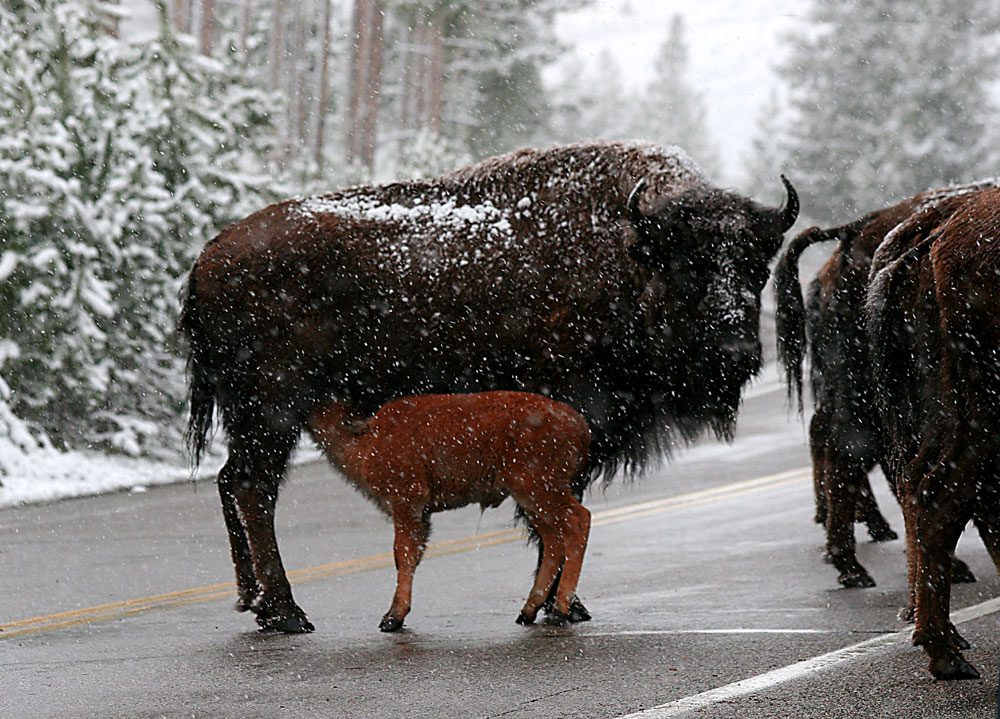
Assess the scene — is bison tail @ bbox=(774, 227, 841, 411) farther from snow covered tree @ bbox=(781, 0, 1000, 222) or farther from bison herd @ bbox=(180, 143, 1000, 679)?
snow covered tree @ bbox=(781, 0, 1000, 222)

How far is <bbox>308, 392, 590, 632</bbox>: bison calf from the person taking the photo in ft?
21.5

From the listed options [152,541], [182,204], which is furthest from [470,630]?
[182,204]

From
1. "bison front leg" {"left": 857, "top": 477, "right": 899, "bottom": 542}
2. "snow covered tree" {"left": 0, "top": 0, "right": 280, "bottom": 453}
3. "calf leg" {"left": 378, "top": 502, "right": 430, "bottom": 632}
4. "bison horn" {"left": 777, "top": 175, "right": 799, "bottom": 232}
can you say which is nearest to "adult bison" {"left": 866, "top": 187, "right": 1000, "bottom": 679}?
"bison horn" {"left": 777, "top": 175, "right": 799, "bottom": 232}

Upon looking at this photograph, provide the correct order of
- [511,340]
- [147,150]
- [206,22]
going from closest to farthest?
[511,340] < [147,150] < [206,22]

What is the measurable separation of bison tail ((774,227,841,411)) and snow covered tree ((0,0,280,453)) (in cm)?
799

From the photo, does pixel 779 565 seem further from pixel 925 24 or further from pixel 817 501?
pixel 925 24

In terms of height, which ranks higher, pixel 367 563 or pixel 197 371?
pixel 197 371

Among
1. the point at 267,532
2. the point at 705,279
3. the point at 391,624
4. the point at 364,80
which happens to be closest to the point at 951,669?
the point at 705,279

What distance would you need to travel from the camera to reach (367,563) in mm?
9070

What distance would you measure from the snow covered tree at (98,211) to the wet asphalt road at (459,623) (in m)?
2.30

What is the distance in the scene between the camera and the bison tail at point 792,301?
7.95 meters

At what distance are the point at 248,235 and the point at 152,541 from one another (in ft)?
11.6

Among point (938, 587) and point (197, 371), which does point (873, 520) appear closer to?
point (938, 587)

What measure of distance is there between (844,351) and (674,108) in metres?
81.1
